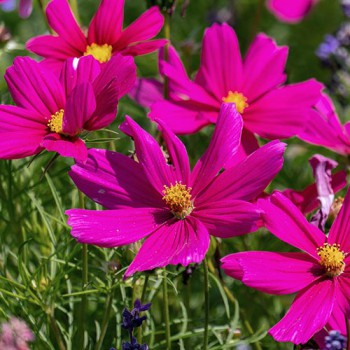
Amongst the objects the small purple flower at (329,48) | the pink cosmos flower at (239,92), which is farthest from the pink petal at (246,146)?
the small purple flower at (329,48)

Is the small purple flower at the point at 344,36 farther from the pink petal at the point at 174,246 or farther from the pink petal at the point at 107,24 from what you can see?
the pink petal at the point at 174,246

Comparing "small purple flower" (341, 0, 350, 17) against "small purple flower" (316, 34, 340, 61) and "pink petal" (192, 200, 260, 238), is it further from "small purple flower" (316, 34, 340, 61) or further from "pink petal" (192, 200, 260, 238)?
"pink petal" (192, 200, 260, 238)

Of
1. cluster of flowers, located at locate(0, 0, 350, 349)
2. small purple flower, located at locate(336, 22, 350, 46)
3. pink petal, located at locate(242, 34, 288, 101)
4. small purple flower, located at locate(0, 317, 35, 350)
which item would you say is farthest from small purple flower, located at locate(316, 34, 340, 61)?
small purple flower, located at locate(0, 317, 35, 350)

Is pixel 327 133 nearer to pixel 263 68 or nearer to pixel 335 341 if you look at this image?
pixel 263 68

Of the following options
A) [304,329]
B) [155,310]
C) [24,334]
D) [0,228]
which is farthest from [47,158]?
[304,329]

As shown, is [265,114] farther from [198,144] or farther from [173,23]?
[173,23]

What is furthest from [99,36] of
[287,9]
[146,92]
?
[287,9]

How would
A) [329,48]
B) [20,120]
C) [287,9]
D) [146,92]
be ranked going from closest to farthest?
1. [20,120]
2. [146,92]
3. [329,48]
4. [287,9]
